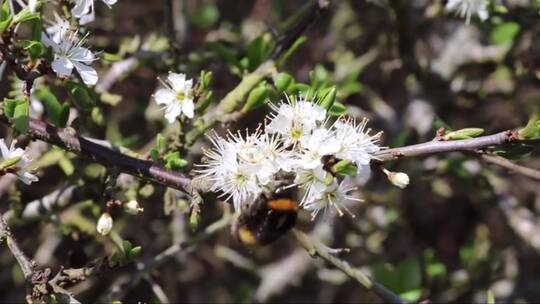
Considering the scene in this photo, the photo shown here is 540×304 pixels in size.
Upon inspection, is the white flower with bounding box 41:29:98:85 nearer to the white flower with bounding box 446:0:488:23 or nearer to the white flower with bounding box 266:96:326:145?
the white flower with bounding box 266:96:326:145

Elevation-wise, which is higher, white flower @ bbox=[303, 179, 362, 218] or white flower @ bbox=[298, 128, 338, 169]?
white flower @ bbox=[298, 128, 338, 169]

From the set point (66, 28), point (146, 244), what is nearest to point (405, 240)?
point (146, 244)

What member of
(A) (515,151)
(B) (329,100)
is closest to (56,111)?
(B) (329,100)

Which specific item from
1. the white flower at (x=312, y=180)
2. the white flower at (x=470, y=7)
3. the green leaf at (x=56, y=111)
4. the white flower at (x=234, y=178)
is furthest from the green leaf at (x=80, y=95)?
the white flower at (x=470, y=7)

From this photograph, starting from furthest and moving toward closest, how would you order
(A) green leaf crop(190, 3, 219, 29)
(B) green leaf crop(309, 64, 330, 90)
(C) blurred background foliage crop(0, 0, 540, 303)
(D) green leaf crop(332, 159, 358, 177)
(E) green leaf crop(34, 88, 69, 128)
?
(A) green leaf crop(190, 3, 219, 29) < (C) blurred background foliage crop(0, 0, 540, 303) < (B) green leaf crop(309, 64, 330, 90) < (E) green leaf crop(34, 88, 69, 128) < (D) green leaf crop(332, 159, 358, 177)

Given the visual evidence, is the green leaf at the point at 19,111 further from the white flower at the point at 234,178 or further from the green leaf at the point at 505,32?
the green leaf at the point at 505,32

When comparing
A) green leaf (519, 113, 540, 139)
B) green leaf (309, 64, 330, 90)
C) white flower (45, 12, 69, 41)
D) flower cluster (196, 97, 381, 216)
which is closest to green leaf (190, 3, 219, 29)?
green leaf (309, 64, 330, 90)

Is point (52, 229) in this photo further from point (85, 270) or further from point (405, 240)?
point (405, 240)
